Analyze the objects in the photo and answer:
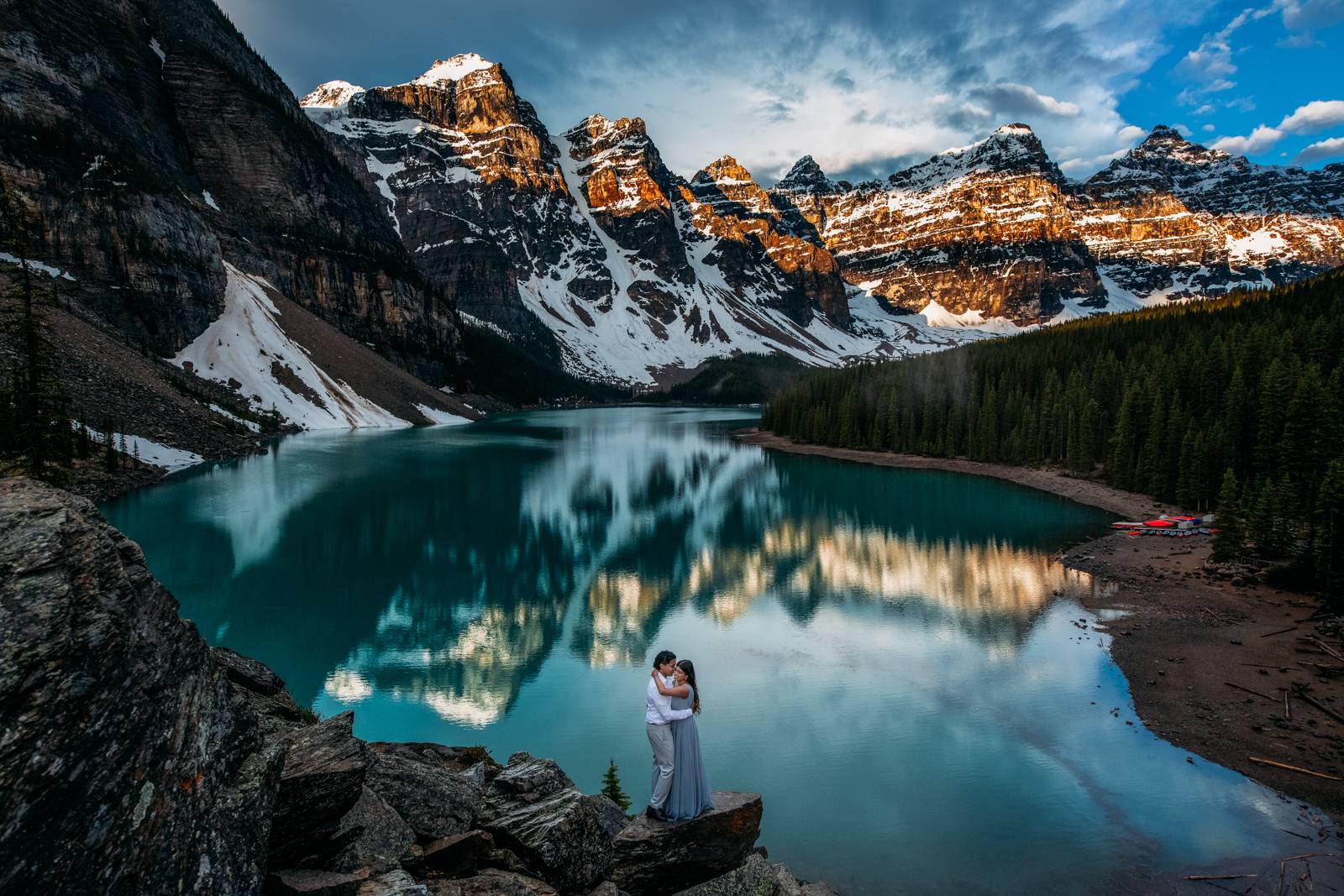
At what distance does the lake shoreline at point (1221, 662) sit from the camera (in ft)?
49.5

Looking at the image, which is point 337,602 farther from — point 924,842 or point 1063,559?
point 1063,559

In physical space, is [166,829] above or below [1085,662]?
above

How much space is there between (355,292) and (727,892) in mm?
143240

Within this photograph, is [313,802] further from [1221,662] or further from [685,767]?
[1221,662]

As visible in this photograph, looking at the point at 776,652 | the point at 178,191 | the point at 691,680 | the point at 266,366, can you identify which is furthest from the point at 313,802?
the point at 178,191

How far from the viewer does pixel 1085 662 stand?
20797mm

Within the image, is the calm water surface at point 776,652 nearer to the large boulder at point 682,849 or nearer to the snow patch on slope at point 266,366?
the large boulder at point 682,849

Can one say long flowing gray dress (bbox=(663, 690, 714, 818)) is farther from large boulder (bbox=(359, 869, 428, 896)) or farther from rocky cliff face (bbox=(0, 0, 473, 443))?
rocky cliff face (bbox=(0, 0, 473, 443))

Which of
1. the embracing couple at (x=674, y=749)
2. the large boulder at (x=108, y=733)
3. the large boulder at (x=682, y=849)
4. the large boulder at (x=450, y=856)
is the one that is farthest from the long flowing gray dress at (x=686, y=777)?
the large boulder at (x=108, y=733)

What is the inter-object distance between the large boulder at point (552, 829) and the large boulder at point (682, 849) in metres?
0.29

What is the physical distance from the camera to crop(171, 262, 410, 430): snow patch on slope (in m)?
82.4

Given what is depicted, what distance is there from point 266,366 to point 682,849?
96061 mm

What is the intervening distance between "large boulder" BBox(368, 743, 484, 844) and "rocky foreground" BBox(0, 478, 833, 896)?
2cm

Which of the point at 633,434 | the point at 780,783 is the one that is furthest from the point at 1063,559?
the point at 633,434
